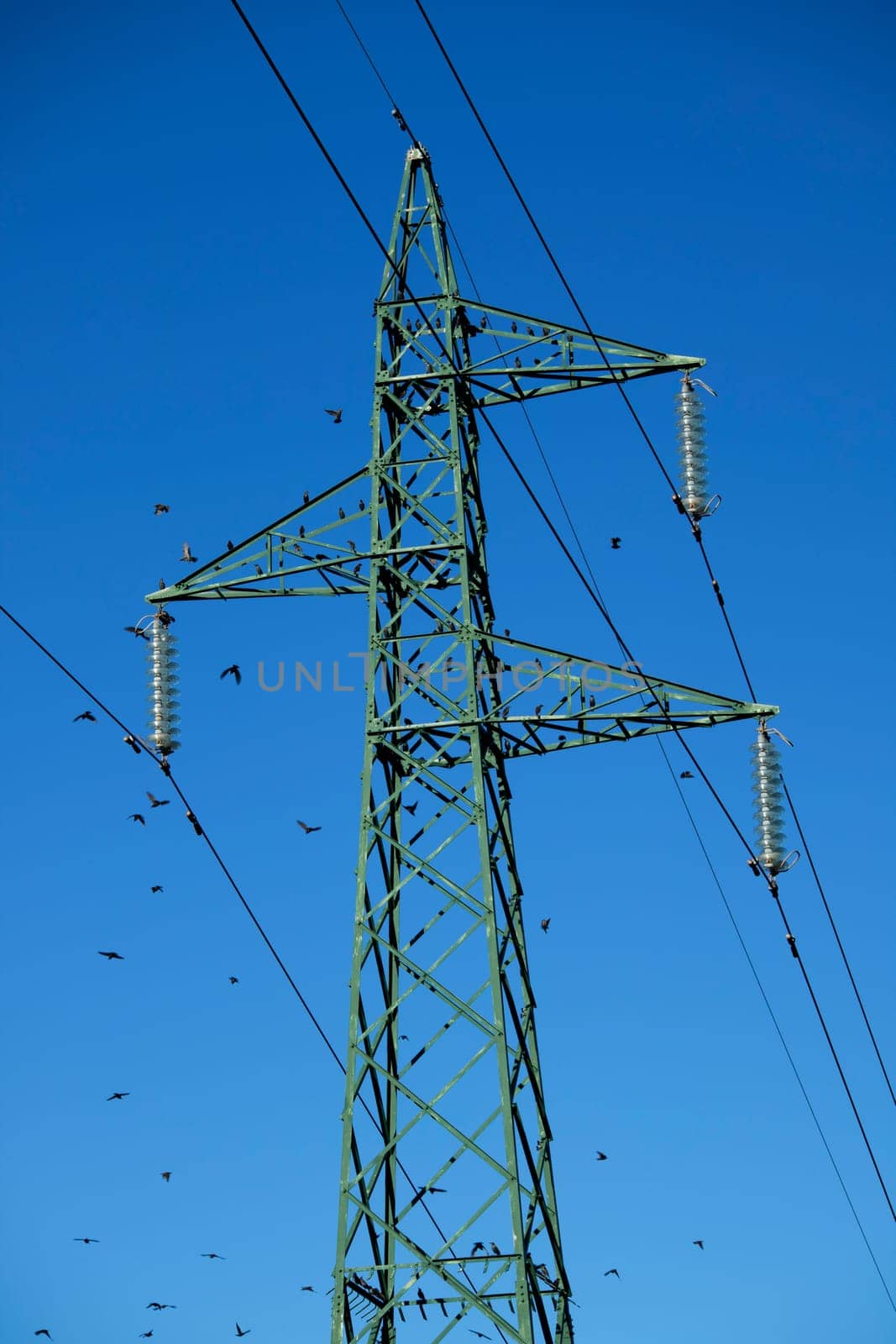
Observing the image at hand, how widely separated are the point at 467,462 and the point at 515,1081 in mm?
9160

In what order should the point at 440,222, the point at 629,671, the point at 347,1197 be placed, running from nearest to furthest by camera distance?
the point at 347,1197
the point at 629,671
the point at 440,222

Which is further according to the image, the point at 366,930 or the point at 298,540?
the point at 298,540

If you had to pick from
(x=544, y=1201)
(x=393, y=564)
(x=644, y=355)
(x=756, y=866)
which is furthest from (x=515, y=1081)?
(x=644, y=355)

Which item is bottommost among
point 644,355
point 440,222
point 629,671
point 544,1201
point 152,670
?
point 544,1201

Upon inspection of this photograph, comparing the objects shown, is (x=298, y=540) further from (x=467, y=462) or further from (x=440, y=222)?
(x=440, y=222)

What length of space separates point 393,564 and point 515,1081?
764 centimetres

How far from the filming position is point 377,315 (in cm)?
3662

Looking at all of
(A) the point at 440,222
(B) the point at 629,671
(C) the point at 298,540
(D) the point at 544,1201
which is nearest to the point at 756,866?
(B) the point at 629,671

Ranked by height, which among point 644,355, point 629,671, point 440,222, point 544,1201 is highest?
point 440,222

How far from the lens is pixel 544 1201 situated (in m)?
33.1

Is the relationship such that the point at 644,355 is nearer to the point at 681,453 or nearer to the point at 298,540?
the point at 681,453

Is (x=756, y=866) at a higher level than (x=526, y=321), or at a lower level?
lower

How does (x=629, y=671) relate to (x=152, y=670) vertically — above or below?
below

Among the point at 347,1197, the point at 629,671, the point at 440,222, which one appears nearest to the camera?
the point at 347,1197
